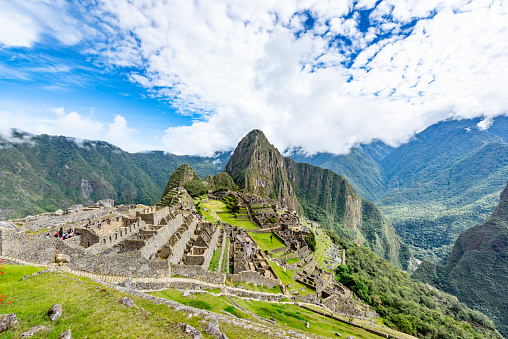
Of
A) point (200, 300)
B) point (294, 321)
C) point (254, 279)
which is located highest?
point (200, 300)

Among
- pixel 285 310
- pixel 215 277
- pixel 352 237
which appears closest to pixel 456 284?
pixel 352 237

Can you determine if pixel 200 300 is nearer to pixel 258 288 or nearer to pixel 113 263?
pixel 113 263

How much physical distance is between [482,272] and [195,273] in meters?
154

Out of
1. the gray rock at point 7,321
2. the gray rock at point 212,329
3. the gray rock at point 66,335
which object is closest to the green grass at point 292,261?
the gray rock at point 212,329

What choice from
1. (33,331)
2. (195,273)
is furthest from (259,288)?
(33,331)

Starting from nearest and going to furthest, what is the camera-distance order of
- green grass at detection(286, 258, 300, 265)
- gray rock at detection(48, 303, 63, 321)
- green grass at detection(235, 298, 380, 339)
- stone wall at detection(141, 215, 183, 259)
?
gray rock at detection(48, 303, 63, 321) → green grass at detection(235, 298, 380, 339) → stone wall at detection(141, 215, 183, 259) → green grass at detection(286, 258, 300, 265)

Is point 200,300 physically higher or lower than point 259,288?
higher

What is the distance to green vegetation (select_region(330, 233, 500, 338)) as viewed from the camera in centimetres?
3953

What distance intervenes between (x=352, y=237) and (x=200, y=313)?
644ft

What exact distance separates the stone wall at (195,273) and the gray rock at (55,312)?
36.5 feet

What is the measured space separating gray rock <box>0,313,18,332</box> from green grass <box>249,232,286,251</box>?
40.4 m

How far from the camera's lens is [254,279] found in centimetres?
2619

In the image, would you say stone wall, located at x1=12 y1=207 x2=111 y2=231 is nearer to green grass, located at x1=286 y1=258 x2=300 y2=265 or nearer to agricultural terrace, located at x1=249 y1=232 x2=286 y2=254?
agricultural terrace, located at x1=249 y1=232 x2=286 y2=254

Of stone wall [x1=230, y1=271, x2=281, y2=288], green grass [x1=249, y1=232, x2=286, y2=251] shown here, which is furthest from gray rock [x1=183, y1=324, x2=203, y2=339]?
green grass [x1=249, y1=232, x2=286, y2=251]
